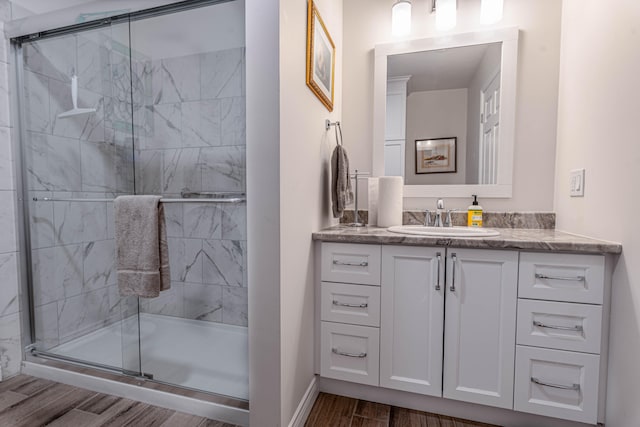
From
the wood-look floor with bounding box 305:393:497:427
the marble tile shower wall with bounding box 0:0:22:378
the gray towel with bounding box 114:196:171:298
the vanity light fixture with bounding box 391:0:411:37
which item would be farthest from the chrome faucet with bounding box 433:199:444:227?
the marble tile shower wall with bounding box 0:0:22:378

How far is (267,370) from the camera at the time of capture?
3.67 feet

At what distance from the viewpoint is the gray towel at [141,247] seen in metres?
1.34

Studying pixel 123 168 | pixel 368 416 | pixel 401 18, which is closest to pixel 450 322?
pixel 368 416

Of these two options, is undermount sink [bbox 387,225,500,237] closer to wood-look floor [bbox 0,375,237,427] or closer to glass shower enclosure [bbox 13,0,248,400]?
glass shower enclosure [bbox 13,0,248,400]

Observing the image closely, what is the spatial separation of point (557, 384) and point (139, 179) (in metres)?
2.58

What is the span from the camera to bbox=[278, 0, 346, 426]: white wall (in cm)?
110

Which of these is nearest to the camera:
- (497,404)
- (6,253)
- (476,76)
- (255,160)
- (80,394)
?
(255,160)

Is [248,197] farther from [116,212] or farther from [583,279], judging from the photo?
[583,279]

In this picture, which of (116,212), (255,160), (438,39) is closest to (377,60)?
(438,39)

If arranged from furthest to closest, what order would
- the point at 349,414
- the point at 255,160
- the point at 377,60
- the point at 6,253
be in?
1. the point at 377,60
2. the point at 6,253
3. the point at 349,414
4. the point at 255,160

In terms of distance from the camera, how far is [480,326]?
126 cm

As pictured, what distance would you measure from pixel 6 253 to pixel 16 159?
506 mm

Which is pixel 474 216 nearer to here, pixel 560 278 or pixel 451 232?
pixel 451 232

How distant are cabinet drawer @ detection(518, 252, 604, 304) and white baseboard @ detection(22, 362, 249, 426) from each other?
50.1 inches
